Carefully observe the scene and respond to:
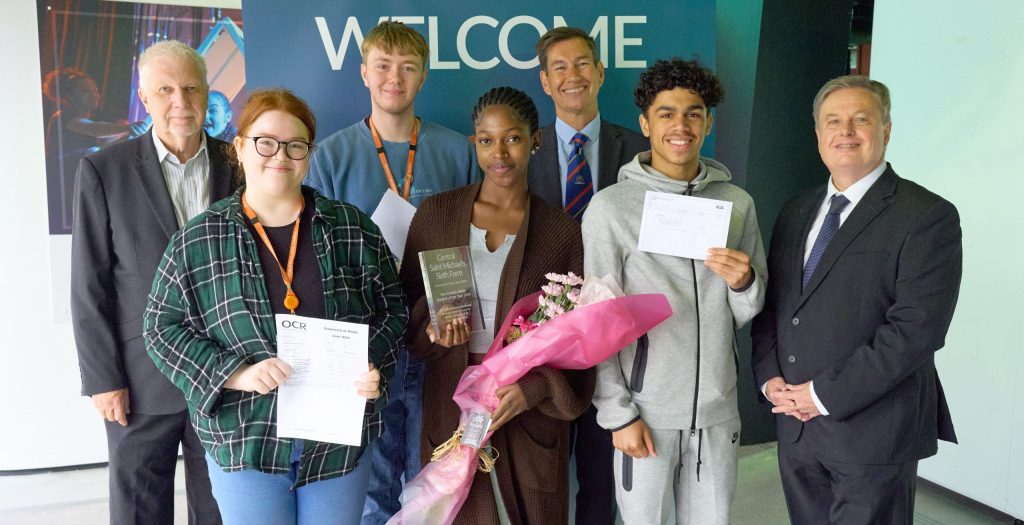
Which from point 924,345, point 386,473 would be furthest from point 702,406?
point 386,473

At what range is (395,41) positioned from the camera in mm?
2857

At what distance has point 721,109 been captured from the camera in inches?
183

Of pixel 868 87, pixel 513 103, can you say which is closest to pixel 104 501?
pixel 513 103

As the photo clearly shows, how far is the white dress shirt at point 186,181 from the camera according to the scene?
8.80 feet

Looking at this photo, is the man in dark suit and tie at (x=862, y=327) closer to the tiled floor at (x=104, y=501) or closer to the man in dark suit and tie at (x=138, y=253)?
the tiled floor at (x=104, y=501)

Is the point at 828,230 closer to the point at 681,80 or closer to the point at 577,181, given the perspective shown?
the point at 681,80

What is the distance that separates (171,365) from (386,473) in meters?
1.22

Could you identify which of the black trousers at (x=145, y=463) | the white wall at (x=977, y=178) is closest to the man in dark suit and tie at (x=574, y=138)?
the black trousers at (x=145, y=463)

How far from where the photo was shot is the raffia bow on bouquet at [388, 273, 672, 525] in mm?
2087

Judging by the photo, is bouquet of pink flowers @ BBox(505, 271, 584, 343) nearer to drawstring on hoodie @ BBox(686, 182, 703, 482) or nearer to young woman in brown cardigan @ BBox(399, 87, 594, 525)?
young woman in brown cardigan @ BBox(399, 87, 594, 525)

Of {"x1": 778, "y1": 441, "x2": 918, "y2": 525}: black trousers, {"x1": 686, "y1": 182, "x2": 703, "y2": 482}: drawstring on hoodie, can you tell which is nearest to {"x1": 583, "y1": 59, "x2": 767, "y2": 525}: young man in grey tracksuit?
{"x1": 686, "y1": 182, "x2": 703, "y2": 482}: drawstring on hoodie

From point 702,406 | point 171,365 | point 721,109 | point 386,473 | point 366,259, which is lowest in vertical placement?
point 386,473

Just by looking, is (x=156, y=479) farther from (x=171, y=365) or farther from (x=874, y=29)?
(x=874, y=29)

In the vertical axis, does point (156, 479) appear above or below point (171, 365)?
below
